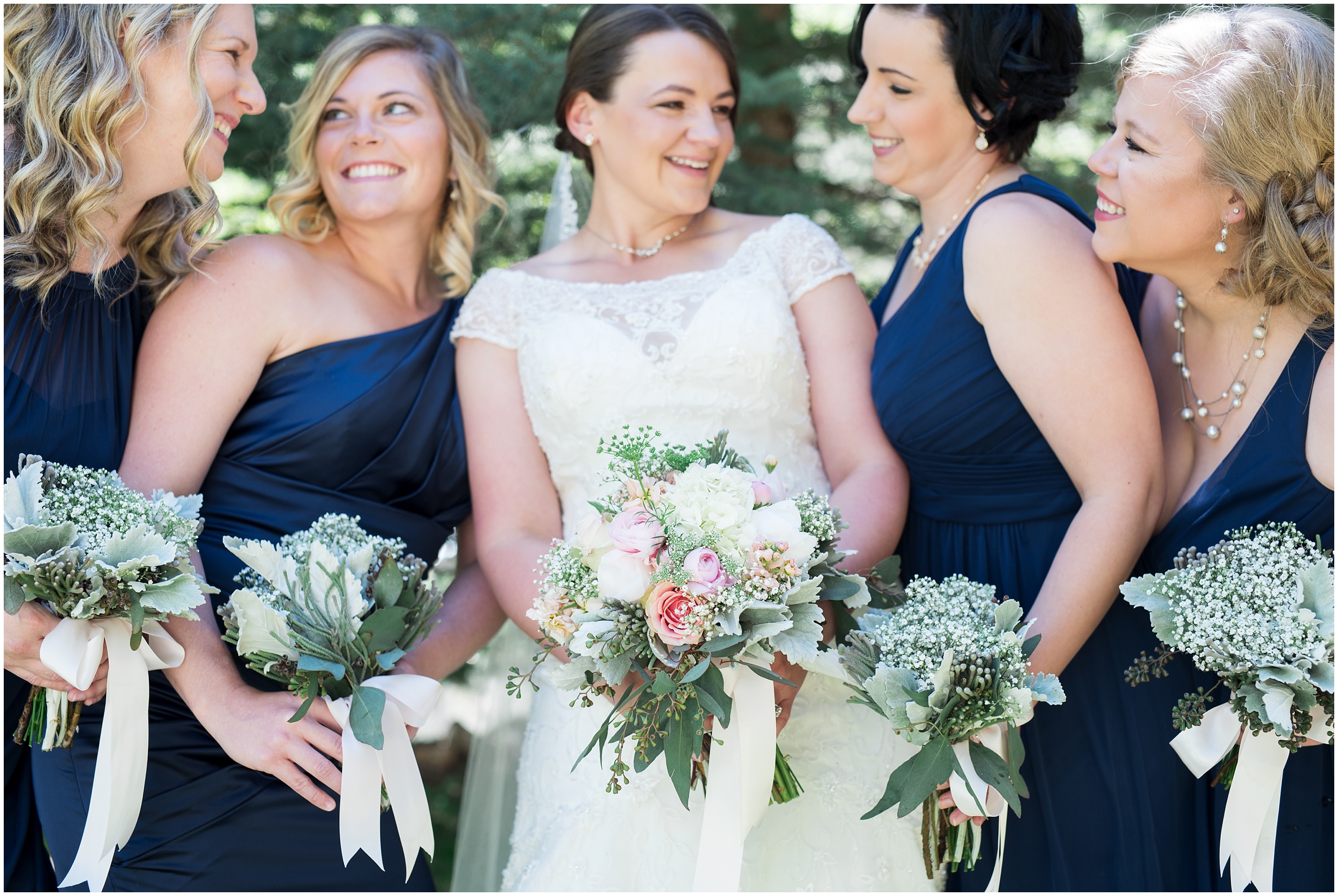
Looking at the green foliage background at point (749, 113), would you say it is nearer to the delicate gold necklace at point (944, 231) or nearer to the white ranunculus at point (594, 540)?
the delicate gold necklace at point (944, 231)

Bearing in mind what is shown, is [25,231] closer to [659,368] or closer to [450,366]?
[450,366]

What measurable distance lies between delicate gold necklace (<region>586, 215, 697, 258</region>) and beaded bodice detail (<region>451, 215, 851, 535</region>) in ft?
0.77

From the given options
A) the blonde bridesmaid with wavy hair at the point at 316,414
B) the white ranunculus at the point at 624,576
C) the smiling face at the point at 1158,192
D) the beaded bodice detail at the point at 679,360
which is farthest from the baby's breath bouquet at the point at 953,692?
the blonde bridesmaid with wavy hair at the point at 316,414

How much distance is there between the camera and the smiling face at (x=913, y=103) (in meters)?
3.40

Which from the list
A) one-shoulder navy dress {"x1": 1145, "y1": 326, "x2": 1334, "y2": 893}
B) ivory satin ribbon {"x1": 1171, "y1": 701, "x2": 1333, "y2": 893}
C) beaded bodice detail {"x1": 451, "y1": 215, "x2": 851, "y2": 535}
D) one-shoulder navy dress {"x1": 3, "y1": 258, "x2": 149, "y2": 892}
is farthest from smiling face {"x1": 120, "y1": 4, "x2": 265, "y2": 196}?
ivory satin ribbon {"x1": 1171, "y1": 701, "x2": 1333, "y2": 893}

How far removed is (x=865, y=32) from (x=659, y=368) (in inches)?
49.9

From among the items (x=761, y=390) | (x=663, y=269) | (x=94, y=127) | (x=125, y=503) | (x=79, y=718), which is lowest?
(x=79, y=718)

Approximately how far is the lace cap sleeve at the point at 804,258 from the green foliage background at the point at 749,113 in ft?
3.69

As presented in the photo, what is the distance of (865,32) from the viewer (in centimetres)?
354

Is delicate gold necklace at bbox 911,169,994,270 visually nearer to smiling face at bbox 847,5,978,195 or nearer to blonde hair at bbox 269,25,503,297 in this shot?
smiling face at bbox 847,5,978,195

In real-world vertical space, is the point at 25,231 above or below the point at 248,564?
above

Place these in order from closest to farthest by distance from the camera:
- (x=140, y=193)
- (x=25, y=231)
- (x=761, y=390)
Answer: (x=25, y=231) < (x=140, y=193) < (x=761, y=390)

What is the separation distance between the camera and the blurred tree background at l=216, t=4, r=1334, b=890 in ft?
15.3

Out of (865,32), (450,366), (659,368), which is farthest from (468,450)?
(865,32)
